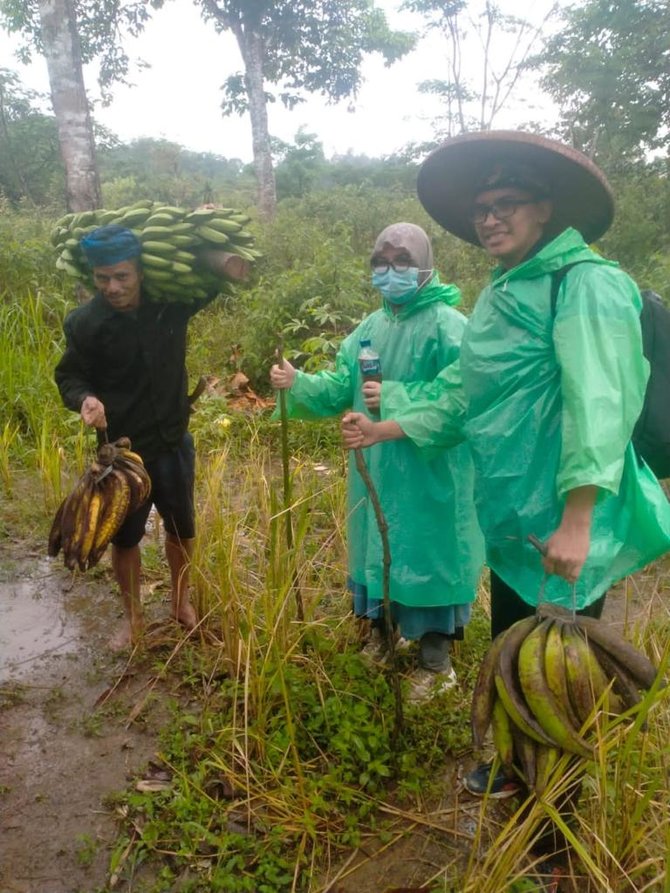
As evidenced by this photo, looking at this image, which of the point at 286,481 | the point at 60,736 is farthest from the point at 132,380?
the point at 60,736

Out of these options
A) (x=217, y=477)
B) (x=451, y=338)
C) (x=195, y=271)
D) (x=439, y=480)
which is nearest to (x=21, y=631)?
(x=217, y=477)

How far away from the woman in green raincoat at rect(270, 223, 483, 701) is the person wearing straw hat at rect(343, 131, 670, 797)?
0.41 m

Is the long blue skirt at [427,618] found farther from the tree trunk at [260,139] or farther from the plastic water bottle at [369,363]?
the tree trunk at [260,139]

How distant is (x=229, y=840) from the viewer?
189 centimetres

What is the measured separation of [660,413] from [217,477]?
194cm

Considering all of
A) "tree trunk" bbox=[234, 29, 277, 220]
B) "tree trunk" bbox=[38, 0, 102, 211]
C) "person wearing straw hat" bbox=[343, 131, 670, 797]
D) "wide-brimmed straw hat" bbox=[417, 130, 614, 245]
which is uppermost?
"tree trunk" bbox=[234, 29, 277, 220]

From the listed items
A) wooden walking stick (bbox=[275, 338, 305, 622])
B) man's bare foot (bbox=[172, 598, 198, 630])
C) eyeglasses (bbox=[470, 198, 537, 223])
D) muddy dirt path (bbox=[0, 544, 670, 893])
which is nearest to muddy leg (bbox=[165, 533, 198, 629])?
man's bare foot (bbox=[172, 598, 198, 630])

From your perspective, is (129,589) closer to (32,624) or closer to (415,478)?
(32,624)

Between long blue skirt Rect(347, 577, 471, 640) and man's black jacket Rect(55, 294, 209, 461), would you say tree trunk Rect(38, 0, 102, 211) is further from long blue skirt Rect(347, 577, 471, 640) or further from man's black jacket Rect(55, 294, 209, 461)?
long blue skirt Rect(347, 577, 471, 640)

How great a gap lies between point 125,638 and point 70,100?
477 centimetres

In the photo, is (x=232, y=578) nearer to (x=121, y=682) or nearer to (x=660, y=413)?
(x=121, y=682)

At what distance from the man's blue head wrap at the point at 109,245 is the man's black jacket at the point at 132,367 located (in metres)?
0.22

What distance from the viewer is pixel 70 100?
18.1 feet

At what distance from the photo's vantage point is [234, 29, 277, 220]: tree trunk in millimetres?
11633
